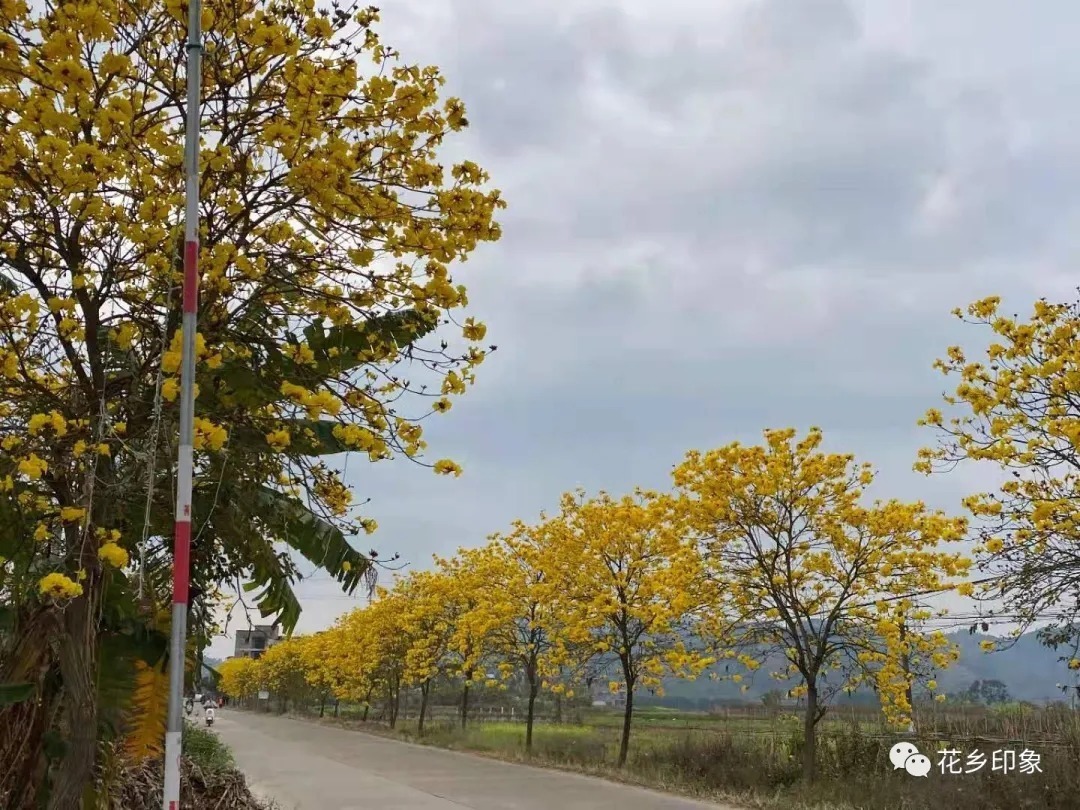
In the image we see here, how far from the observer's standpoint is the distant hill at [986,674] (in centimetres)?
1051

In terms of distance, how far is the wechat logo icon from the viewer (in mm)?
11547

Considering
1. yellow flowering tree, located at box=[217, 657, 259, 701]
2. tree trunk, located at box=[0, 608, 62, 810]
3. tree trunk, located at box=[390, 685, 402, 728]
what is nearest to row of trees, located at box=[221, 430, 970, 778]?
tree trunk, located at box=[0, 608, 62, 810]

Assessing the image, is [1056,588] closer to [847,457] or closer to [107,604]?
[847,457]

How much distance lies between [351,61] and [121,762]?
A: 207 inches

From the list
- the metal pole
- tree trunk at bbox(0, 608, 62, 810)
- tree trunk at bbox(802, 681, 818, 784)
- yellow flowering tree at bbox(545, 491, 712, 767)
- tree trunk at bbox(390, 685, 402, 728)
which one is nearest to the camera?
the metal pole

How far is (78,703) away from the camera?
17.1 ft

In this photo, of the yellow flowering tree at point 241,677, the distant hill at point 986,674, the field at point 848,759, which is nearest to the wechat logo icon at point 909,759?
the field at point 848,759

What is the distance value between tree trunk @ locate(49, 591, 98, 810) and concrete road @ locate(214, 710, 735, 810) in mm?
7458

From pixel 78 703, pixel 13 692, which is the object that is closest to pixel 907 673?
pixel 78 703

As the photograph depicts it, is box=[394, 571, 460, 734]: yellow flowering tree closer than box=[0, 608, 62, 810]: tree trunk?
No

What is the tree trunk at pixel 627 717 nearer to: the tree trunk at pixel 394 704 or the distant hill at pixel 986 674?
the distant hill at pixel 986 674

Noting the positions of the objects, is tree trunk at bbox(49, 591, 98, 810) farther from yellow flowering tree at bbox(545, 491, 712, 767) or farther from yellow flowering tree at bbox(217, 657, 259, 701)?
yellow flowering tree at bbox(217, 657, 259, 701)

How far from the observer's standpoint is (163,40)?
518 cm

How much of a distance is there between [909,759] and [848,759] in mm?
1163
